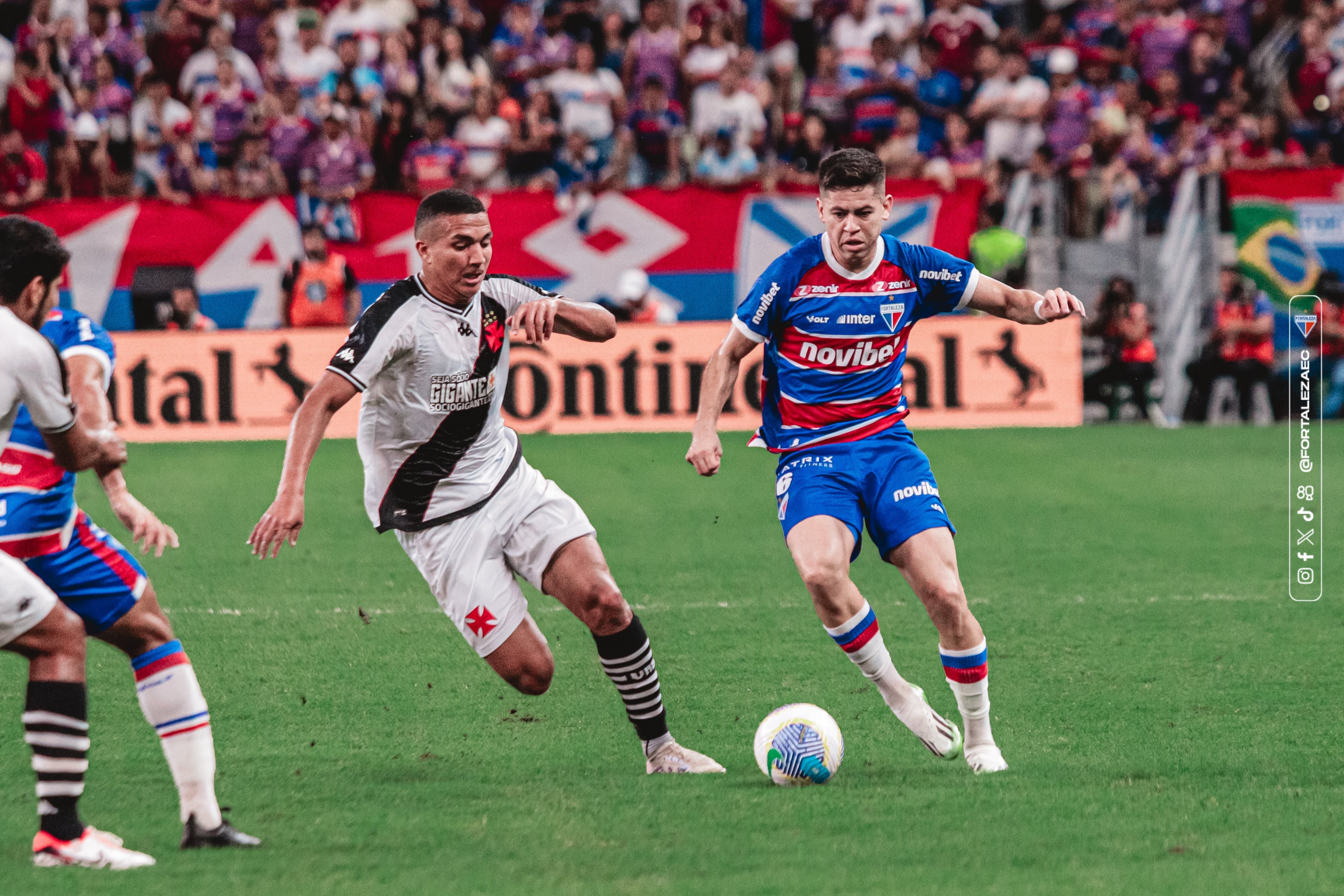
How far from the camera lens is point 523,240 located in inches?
731

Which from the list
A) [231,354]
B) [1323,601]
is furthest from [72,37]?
[1323,601]

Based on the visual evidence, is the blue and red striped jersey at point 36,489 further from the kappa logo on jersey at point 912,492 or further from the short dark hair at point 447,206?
the kappa logo on jersey at point 912,492

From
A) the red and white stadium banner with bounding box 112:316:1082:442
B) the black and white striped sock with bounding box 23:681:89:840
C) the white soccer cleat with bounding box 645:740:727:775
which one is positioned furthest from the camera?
the red and white stadium banner with bounding box 112:316:1082:442

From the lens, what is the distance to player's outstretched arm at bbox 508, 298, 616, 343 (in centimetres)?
545

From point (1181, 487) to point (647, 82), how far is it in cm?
896

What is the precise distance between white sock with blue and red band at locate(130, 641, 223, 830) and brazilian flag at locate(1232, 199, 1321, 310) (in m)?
16.1

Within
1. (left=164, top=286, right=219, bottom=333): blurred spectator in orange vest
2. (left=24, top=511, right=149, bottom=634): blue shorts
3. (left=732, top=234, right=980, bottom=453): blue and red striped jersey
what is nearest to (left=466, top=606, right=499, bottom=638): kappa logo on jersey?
(left=732, top=234, right=980, bottom=453): blue and red striped jersey

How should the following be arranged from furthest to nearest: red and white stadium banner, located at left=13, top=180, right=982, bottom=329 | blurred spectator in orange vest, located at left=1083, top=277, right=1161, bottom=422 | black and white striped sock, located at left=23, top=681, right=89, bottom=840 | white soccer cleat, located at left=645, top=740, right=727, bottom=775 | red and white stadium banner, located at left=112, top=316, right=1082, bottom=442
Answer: red and white stadium banner, located at left=13, top=180, right=982, bottom=329
blurred spectator in orange vest, located at left=1083, top=277, right=1161, bottom=422
red and white stadium banner, located at left=112, top=316, right=1082, bottom=442
white soccer cleat, located at left=645, top=740, right=727, bottom=775
black and white striped sock, located at left=23, top=681, right=89, bottom=840

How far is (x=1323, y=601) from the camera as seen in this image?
8.86 metres

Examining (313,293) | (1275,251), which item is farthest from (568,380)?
(1275,251)

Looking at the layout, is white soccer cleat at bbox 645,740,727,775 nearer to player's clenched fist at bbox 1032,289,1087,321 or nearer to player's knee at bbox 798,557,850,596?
player's knee at bbox 798,557,850,596

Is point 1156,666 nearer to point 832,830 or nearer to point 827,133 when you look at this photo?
point 832,830

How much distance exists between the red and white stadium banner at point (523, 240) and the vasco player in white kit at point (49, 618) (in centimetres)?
1393

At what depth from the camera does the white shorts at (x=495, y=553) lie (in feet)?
19.4
